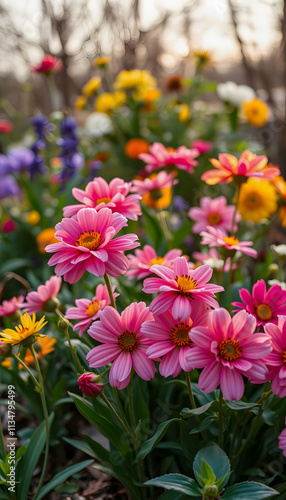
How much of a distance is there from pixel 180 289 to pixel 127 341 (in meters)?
0.13

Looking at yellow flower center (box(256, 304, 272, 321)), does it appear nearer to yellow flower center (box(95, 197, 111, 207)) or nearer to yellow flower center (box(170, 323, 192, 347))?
yellow flower center (box(170, 323, 192, 347))

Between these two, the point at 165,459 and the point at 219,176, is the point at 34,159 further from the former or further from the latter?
the point at 165,459

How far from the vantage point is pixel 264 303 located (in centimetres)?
77

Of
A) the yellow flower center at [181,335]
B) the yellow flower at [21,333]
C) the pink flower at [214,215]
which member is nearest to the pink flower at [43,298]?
the yellow flower at [21,333]

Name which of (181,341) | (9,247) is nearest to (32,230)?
(9,247)

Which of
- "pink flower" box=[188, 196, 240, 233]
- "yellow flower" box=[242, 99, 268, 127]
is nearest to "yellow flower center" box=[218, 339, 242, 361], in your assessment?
"pink flower" box=[188, 196, 240, 233]

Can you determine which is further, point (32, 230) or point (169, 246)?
point (32, 230)

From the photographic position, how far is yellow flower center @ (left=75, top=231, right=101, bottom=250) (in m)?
0.68

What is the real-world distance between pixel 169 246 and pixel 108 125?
1.38 metres

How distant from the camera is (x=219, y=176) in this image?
917 millimetres

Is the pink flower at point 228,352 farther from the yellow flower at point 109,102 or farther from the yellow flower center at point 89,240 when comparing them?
the yellow flower at point 109,102

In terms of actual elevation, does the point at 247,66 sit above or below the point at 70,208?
above

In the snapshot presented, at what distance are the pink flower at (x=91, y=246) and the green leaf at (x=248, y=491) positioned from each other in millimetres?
372

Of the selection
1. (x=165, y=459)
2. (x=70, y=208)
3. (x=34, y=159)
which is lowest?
(x=165, y=459)
